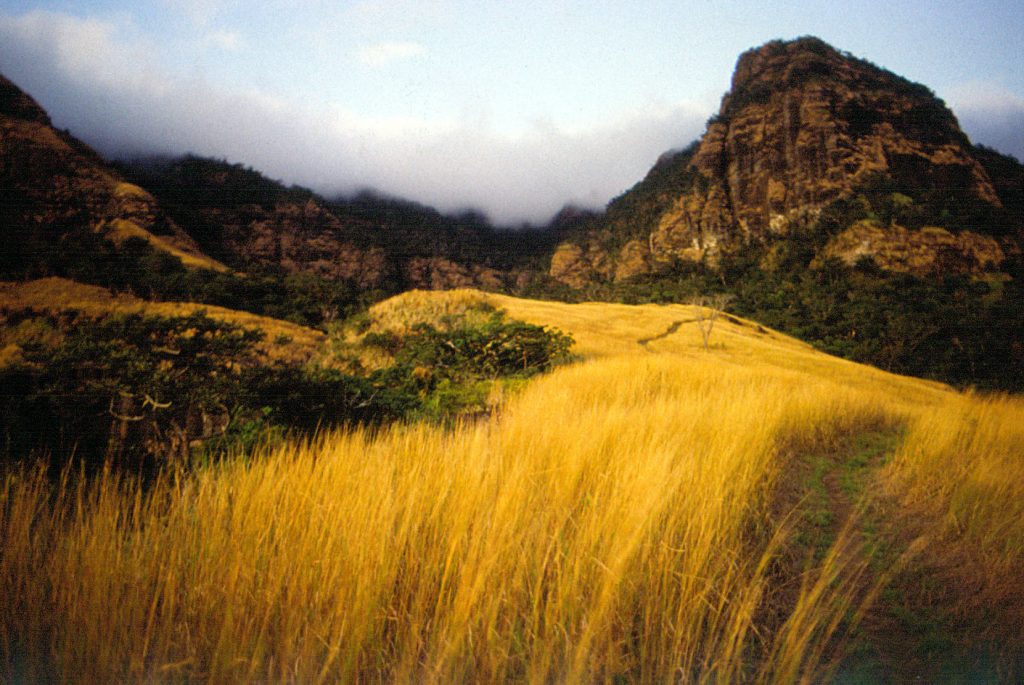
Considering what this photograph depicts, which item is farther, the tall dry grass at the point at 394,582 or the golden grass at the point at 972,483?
the golden grass at the point at 972,483

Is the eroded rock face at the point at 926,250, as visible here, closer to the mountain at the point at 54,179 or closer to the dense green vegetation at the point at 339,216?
the mountain at the point at 54,179

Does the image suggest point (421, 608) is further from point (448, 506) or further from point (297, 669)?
point (448, 506)

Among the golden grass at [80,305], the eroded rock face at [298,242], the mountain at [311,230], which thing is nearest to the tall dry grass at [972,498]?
the golden grass at [80,305]

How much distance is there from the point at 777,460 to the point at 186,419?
485 cm

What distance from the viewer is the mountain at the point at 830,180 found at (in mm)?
48438

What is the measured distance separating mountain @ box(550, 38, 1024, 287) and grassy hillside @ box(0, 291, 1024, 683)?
6291 centimetres

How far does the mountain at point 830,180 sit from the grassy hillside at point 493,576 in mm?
62906

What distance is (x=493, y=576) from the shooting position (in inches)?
54.4

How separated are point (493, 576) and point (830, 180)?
8167cm

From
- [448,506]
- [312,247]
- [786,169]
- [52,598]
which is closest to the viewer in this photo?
[52,598]

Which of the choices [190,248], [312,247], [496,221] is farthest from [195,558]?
[496,221]

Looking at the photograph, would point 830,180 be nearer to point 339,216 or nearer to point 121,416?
point 121,416

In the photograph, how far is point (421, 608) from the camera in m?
1.25

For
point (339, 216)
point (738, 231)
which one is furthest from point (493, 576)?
point (339, 216)
